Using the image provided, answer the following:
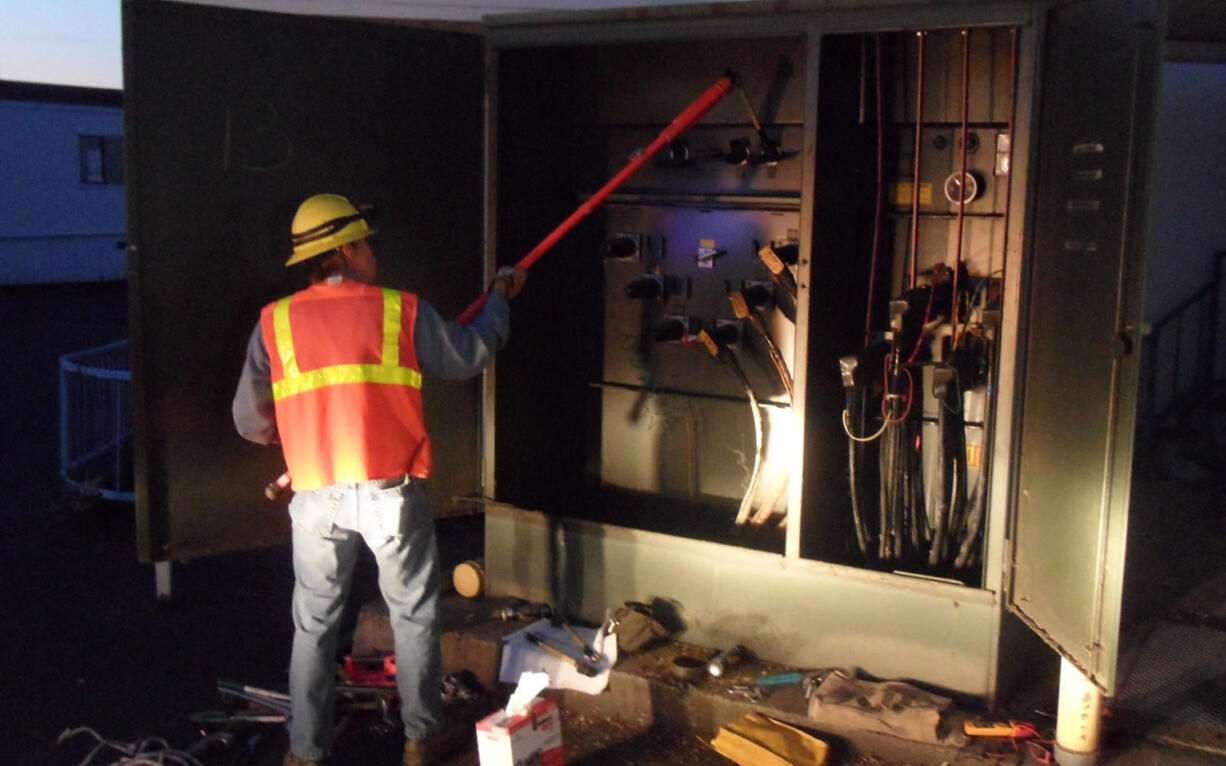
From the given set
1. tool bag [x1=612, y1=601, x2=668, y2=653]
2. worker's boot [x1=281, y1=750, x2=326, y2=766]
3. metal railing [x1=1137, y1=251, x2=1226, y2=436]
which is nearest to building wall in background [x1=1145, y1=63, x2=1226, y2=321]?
metal railing [x1=1137, y1=251, x2=1226, y2=436]

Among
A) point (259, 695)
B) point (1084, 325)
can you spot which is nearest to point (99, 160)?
point (259, 695)

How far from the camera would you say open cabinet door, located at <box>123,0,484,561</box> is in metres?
4.39

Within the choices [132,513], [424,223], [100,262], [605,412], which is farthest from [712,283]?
[100,262]

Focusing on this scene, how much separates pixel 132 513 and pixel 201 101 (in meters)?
3.38

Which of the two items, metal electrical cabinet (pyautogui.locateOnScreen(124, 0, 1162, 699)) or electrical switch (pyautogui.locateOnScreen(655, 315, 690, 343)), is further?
electrical switch (pyautogui.locateOnScreen(655, 315, 690, 343))

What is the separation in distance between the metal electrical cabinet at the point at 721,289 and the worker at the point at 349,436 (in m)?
0.70

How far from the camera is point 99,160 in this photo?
20.7 m

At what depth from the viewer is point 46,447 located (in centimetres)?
868

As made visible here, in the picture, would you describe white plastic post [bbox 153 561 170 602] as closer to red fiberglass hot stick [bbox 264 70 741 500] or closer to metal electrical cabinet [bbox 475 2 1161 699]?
red fiberglass hot stick [bbox 264 70 741 500]

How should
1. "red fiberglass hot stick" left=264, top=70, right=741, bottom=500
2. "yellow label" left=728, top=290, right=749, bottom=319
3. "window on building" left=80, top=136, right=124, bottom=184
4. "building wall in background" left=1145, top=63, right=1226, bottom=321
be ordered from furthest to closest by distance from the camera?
1. "window on building" left=80, top=136, right=124, bottom=184
2. "building wall in background" left=1145, top=63, right=1226, bottom=321
3. "yellow label" left=728, top=290, right=749, bottom=319
4. "red fiberglass hot stick" left=264, top=70, right=741, bottom=500

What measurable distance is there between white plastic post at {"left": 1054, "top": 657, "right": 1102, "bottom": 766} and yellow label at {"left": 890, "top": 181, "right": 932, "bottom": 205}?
169 cm

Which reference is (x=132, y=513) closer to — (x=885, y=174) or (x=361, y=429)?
(x=361, y=429)

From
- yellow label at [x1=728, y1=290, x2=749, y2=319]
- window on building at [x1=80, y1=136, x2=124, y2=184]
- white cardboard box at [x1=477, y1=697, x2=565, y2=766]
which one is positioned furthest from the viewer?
window on building at [x1=80, y1=136, x2=124, y2=184]

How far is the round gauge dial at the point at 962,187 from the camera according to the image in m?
4.26
